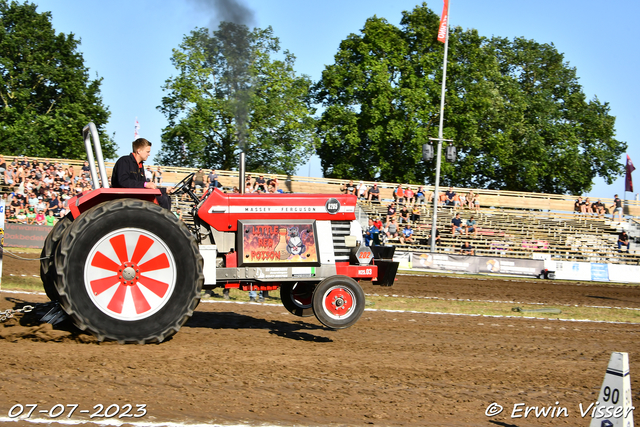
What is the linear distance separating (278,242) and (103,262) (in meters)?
1.75

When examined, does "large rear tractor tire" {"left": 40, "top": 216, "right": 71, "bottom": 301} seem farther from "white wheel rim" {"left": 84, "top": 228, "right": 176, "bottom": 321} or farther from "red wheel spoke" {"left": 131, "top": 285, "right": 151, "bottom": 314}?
"red wheel spoke" {"left": 131, "top": 285, "right": 151, "bottom": 314}

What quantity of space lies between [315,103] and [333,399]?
115ft

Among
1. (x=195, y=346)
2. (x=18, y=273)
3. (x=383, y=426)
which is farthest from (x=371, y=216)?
(x=383, y=426)

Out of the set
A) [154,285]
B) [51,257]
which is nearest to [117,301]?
[154,285]

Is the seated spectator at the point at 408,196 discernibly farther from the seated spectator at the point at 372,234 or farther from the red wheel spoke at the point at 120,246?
the red wheel spoke at the point at 120,246

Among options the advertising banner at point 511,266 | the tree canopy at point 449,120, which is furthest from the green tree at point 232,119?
the advertising banner at point 511,266

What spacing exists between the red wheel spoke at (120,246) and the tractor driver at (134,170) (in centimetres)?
62

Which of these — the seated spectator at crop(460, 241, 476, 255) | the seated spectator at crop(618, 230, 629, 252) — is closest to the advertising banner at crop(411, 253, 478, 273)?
the seated spectator at crop(460, 241, 476, 255)

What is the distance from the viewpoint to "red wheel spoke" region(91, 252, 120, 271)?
5.17 metres

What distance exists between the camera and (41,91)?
3497 cm

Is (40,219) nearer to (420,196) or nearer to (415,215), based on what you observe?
(415,215)

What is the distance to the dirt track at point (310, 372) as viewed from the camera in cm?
393

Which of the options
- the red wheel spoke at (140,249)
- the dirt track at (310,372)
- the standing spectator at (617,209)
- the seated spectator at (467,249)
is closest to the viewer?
the dirt track at (310,372)

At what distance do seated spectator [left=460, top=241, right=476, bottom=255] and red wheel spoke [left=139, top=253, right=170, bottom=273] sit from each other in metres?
19.7
